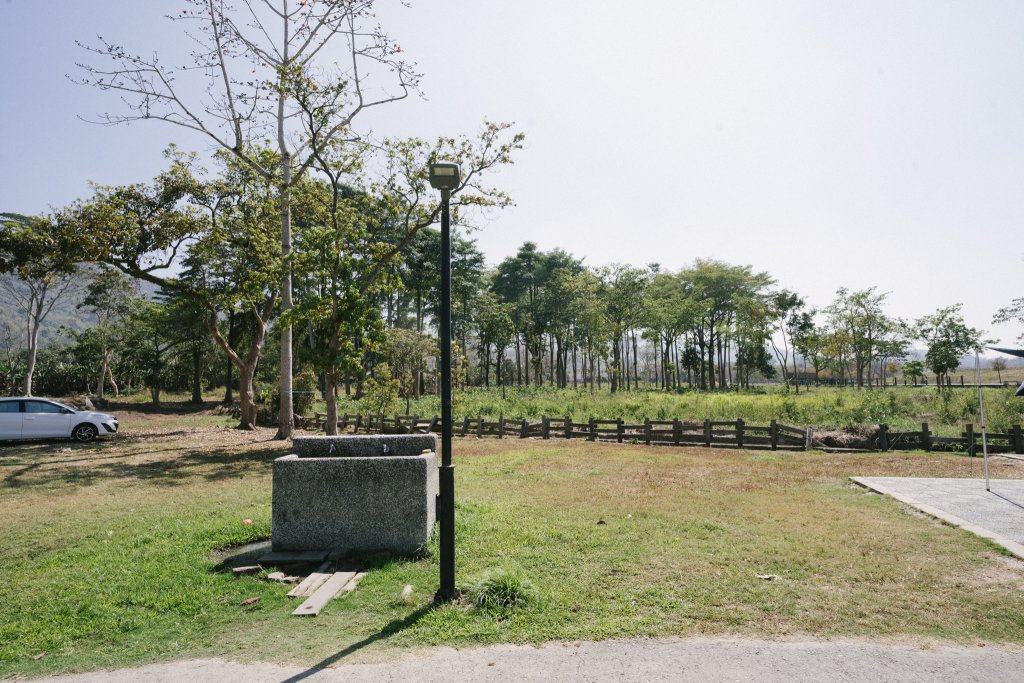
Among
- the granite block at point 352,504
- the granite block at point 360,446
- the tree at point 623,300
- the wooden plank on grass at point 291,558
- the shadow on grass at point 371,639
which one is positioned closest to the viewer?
the shadow on grass at point 371,639

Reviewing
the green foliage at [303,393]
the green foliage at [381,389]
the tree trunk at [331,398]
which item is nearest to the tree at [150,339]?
the green foliage at [303,393]

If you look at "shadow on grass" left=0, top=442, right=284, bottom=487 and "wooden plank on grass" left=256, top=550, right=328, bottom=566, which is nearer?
"wooden plank on grass" left=256, top=550, right=328, bottom=566

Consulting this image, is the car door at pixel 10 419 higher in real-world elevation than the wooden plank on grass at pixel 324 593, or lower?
higher

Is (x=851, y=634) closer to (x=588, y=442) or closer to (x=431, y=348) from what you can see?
(x=588, y=442)

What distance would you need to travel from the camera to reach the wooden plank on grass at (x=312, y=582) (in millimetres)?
5387

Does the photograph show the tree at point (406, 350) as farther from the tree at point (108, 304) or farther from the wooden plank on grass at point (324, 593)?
the wooden plank on grass at point (324, 593)

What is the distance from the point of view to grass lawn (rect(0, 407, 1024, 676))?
4.50 meters

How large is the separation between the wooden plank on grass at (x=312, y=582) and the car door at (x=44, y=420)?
51.8 ft

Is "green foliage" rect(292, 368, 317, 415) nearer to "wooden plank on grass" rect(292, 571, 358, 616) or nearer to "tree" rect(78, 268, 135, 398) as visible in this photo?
"tree" rect(78, 268, 135, 398)

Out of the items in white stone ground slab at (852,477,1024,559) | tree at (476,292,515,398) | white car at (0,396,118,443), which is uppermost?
tree at (476,292,515,398)

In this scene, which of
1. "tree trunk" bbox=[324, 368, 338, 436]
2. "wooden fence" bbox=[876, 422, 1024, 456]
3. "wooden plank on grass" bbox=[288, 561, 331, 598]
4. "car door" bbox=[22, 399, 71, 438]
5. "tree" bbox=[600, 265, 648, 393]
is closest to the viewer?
"wooden plank on grass" bbox=[288, 561, 331, 598]

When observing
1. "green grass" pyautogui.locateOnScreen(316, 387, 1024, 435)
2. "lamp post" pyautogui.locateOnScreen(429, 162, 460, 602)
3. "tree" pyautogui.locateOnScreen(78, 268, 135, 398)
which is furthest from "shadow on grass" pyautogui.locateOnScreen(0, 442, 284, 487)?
A: "tree" pyautogui.locateOnScreen(78, 268, 135, 398)

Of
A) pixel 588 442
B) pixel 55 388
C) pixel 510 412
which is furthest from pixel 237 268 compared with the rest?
pixel 55 388

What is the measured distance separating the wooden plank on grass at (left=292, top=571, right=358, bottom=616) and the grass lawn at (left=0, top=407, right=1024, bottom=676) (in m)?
0.10
